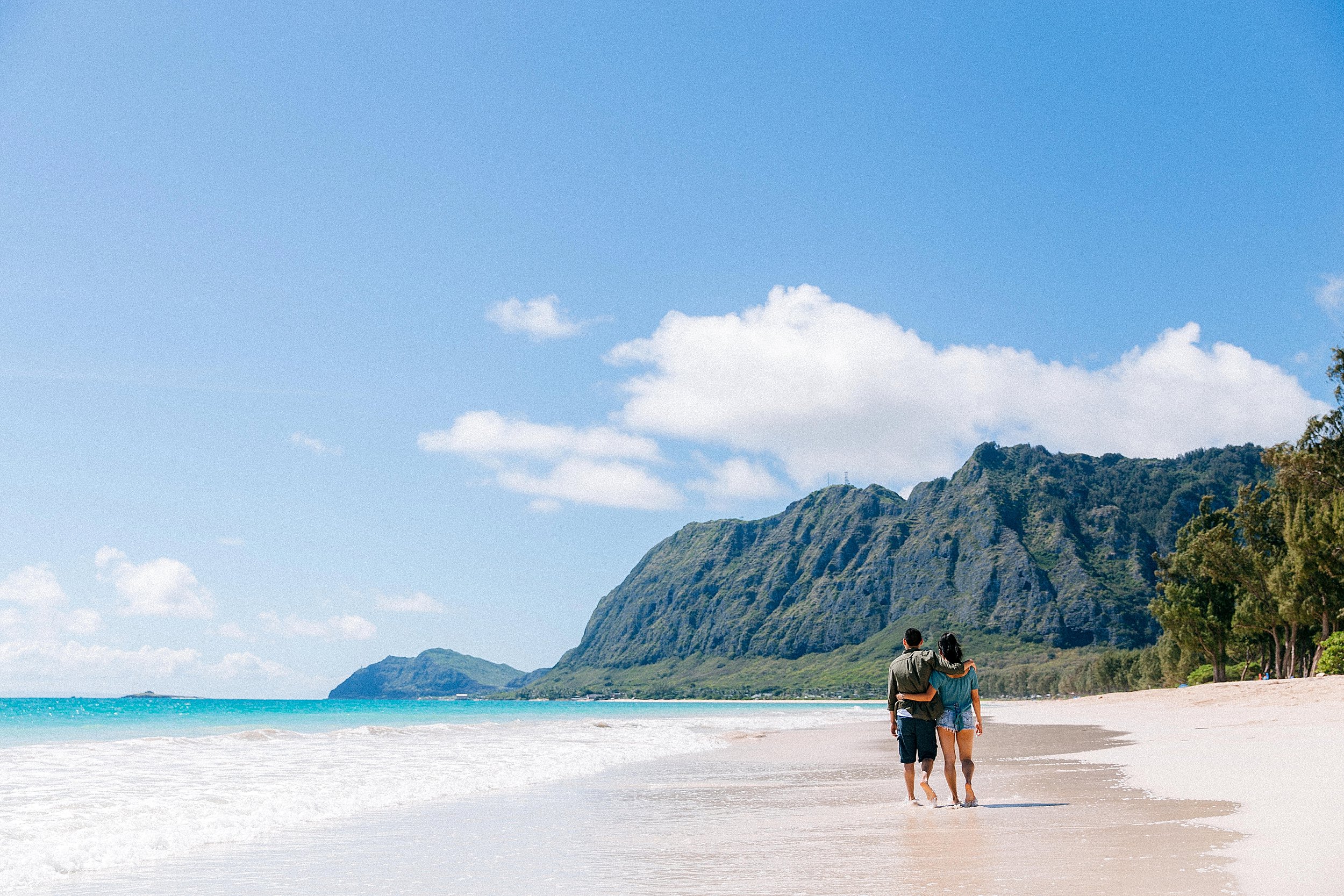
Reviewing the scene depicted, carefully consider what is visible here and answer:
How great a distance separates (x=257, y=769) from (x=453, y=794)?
7125mm

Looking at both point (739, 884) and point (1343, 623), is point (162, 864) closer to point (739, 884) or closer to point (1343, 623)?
point (739, 884)

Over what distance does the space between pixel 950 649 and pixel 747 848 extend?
386 cm

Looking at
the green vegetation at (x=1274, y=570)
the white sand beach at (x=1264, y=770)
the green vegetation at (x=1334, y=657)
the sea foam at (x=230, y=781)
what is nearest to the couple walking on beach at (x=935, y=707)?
the white sand beach at (x=1264, y=770)

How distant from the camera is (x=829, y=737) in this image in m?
34.3

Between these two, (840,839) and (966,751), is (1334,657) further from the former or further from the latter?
(840,839)

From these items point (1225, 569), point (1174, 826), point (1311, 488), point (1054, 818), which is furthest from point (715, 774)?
point (1225, 569)

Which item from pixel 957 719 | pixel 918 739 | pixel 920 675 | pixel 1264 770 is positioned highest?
pixel 920 675

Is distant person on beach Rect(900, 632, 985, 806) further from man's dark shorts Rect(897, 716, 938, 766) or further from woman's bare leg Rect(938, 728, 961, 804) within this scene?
man's dark shorts Rect(897, 716, 938, 766)

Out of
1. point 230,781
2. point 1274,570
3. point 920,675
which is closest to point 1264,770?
point 920,675

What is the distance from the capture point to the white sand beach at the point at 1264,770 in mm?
7055

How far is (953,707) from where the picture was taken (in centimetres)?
1145

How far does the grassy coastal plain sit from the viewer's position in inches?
284

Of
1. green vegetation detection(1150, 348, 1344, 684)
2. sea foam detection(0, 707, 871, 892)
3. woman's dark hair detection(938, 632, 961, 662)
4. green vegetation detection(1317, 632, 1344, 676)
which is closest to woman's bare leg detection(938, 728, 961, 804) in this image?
woman's dark hair detection(938, 632, 961, 662)

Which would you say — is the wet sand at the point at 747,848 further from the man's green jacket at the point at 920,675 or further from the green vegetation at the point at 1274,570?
the green vegetation at the point at 1274,570
